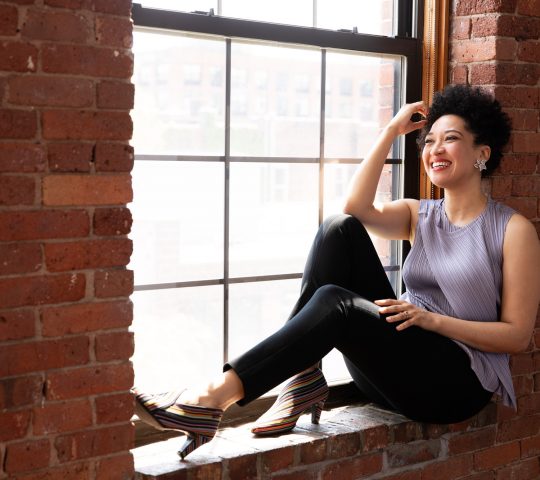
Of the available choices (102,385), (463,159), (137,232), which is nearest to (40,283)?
(102,385)

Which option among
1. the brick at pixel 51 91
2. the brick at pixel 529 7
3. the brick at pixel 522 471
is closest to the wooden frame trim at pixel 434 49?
the brick at pixel 529 7

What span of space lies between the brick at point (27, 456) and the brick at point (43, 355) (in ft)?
0.59

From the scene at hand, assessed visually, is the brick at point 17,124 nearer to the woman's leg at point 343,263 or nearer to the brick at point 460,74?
the woman's leg at point 343,263

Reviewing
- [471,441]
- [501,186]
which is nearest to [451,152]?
[501,186]

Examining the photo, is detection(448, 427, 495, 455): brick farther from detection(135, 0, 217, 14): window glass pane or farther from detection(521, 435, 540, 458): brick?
detection(135, 0, 217, 14): window glass pane

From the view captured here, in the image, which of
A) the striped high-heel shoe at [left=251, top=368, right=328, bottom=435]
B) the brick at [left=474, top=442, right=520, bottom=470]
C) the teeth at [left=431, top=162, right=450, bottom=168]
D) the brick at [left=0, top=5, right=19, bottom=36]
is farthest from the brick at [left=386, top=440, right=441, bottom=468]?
the brick at [left=0, top=5, right=19, bottom=36]

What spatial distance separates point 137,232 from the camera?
8.68 feet

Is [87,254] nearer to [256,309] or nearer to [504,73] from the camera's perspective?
[256,309]

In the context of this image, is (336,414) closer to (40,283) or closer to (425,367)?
(425,367)

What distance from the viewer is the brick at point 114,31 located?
2.19 meters

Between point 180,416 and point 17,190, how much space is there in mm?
782

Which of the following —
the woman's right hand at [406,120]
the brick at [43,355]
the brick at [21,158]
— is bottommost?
the brick at [43,355]

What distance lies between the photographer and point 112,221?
2266 mm

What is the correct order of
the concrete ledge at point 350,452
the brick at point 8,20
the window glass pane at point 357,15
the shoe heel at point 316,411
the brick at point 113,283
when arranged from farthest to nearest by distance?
the window glass pane at point 357,15, the shoe heel at point 316,411, the concrete ledge at point 350,452, the brick at point 113,283, the brick at point 8,20
